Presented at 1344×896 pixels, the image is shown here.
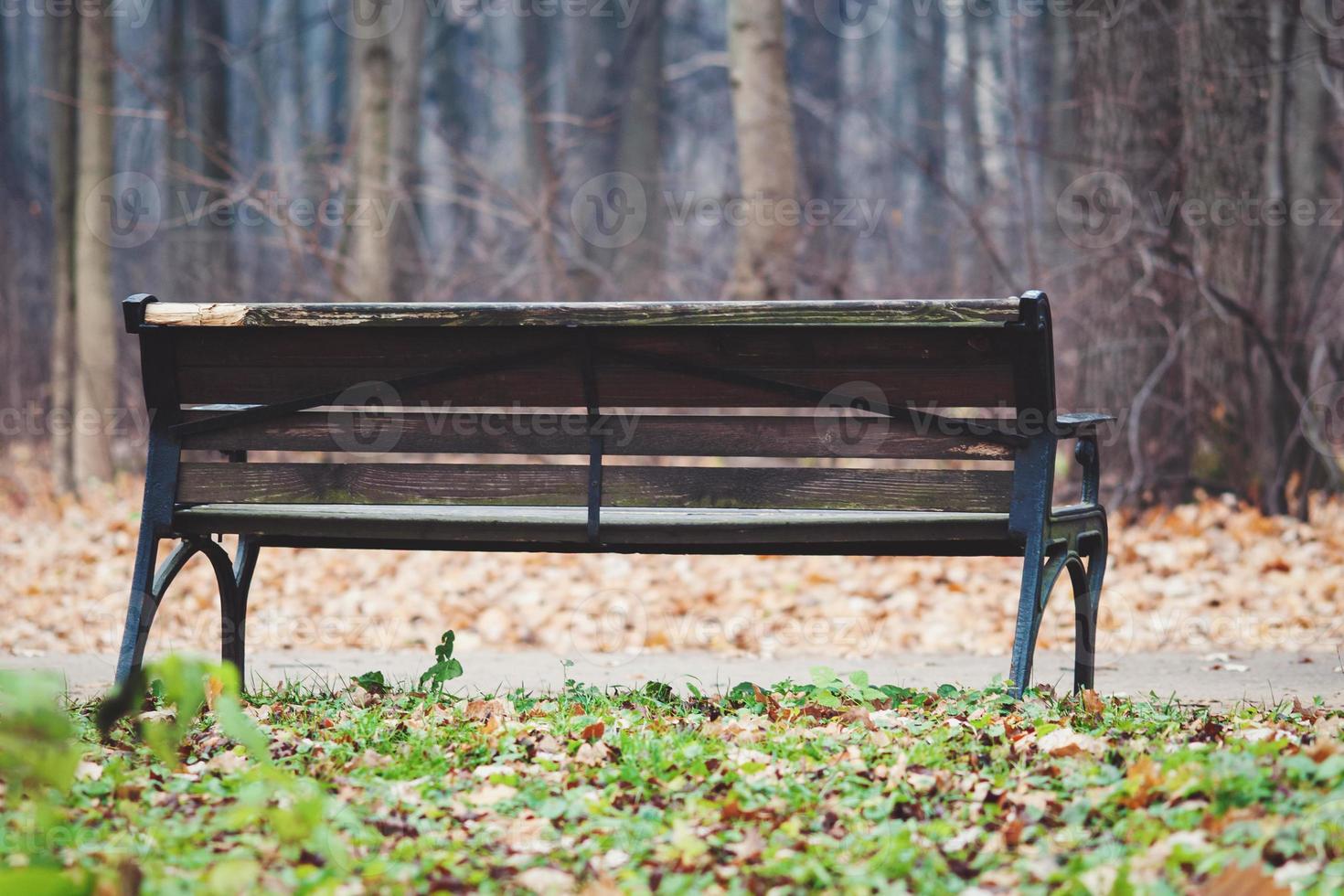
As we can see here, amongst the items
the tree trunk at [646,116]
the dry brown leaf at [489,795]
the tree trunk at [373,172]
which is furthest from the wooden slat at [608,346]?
the tree trunk at [646,116]

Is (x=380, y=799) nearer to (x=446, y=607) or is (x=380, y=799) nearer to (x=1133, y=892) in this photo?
(x=1133, y=892)

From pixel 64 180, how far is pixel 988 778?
10638mm

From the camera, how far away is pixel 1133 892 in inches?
75.9

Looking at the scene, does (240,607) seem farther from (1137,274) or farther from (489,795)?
(1137,274)

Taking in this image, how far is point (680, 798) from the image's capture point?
2.57 meters

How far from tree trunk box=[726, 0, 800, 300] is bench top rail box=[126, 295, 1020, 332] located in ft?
17.2

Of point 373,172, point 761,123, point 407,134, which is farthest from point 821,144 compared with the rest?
point 761,123

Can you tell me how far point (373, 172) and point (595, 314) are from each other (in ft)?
24.3

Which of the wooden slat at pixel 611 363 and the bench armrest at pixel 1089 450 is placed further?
the bench armrest at pixel 1089 450

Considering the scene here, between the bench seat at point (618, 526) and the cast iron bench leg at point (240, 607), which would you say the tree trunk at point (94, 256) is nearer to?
the cast iron bench leg at point (240, 607)

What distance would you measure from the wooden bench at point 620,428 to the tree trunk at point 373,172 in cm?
648

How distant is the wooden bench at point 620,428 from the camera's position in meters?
3.17

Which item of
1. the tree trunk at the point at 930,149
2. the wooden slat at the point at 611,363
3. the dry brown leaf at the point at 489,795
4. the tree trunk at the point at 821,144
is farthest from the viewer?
the tree trunk at the point at 930,149

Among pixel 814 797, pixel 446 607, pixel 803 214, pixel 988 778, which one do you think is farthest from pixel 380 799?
pixel 803 214
